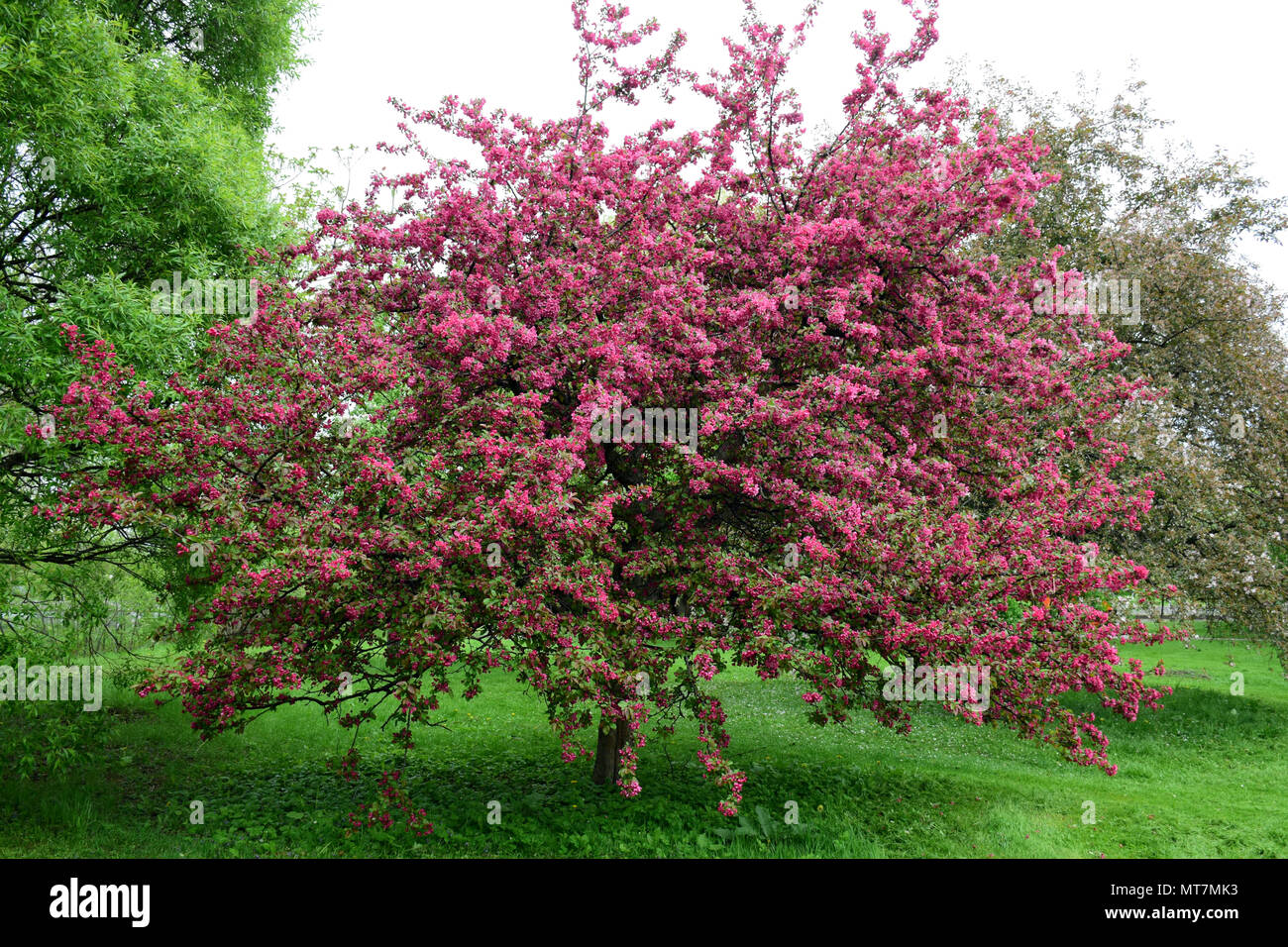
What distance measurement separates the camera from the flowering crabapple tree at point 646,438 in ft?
22.8

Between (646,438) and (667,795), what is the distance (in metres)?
4.81

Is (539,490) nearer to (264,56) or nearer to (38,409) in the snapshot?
(38,409)

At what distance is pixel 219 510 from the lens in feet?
22.4

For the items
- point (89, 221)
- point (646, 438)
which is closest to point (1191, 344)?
point (646, 438)

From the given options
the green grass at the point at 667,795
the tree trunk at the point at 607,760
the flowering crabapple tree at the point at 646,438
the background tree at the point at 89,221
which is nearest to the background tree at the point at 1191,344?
the green grass at the point at 667,795

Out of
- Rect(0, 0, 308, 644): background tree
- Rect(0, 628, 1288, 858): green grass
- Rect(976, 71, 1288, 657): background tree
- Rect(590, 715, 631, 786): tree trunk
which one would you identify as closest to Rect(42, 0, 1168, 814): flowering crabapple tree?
Rect(0, 0, 308, 644): background tree

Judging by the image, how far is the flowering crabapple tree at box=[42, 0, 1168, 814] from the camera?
22.8 feet

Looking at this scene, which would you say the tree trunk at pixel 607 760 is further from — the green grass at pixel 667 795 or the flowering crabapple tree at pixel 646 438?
the flowering crabapple tree at pixel 646 438

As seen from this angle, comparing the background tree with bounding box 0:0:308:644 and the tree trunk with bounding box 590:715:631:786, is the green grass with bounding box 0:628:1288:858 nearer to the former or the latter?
the tree trunk with bounding box 590:715:631:786

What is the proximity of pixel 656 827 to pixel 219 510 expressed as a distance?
5.57 meters

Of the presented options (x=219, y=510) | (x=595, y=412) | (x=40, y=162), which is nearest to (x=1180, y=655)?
(x=595, y=412)

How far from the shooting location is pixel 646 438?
8.34 meters

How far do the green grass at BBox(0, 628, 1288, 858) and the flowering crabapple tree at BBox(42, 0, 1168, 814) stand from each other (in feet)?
5.20

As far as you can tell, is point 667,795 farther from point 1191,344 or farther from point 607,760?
point 1191,344
